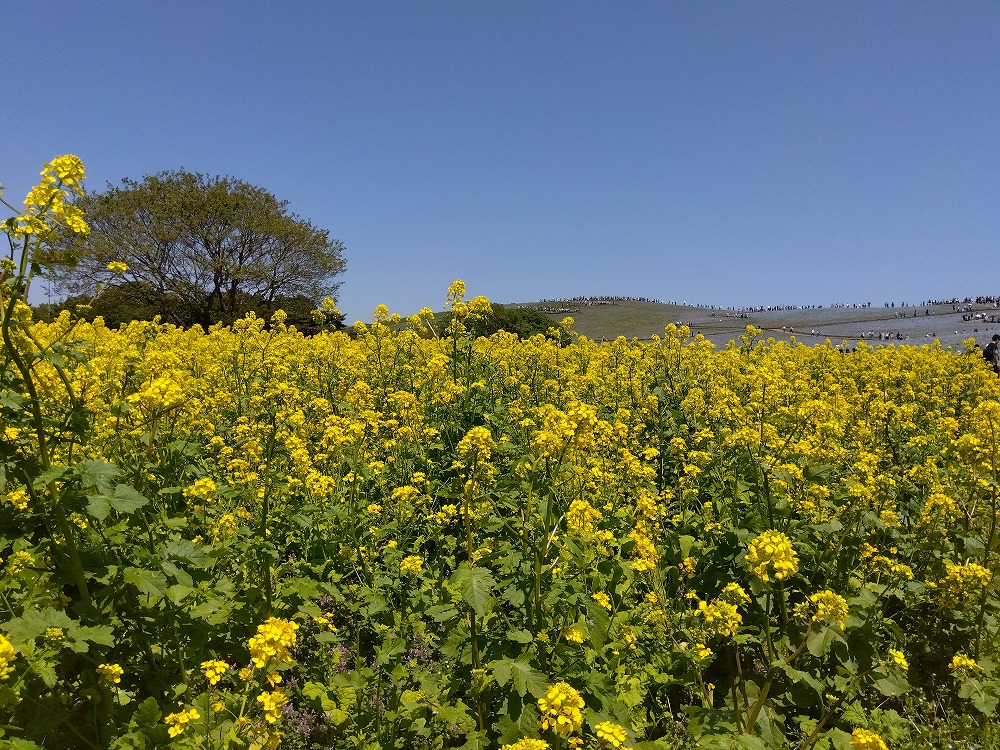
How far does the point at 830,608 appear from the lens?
281cm

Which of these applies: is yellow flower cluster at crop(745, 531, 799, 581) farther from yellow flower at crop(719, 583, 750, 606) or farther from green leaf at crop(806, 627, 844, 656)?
green leaf at crop(806, 627, 844, 656)

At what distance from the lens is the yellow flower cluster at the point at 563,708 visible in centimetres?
183

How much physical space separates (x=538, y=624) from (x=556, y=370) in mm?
6259

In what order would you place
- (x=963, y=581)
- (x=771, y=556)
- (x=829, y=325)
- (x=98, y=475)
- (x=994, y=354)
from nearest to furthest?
(x=98, y=475) → (x=771, y=556) → (x=963, y=581) → (x=994, y=354) → (x=829, y=325)

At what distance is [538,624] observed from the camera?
8.38 feet

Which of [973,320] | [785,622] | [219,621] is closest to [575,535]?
[785,622]

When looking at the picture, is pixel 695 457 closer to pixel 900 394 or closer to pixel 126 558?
pixel 126 558

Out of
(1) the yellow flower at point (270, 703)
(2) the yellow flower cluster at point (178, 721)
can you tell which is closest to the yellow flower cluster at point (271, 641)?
(1) the yellow flower at point (270, 703)

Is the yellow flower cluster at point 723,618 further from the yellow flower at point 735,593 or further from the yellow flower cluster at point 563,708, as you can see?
the yellow flower cluster at point 563,708

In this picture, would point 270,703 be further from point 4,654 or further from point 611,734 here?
point 611,734

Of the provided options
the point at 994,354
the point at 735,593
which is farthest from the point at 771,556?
the point at 994,354

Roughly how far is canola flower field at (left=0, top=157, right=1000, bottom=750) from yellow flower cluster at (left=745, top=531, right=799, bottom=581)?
1 cm

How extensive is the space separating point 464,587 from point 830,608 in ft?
6.69

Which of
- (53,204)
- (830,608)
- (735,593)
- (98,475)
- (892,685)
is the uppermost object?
(53,204)
